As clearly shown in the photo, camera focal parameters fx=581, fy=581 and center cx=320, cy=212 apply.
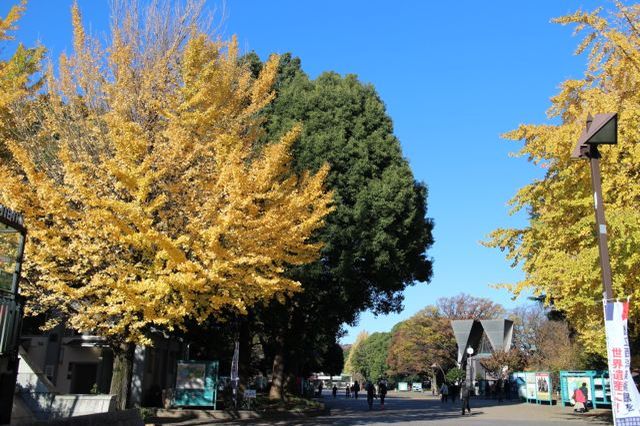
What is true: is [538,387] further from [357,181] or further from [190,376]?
[190,376]

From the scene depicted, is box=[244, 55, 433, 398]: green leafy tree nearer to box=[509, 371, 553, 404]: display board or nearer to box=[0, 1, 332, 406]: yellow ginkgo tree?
box=[0, 1, 332, 406]: yellow ginkgo tree

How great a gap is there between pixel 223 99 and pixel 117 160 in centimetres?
270

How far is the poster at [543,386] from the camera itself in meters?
29.9

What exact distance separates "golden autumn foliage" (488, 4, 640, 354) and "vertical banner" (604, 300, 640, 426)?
4.20m

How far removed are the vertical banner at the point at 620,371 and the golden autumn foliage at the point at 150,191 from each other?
5636mm

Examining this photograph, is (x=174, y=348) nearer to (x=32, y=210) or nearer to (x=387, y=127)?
(x=387, y=127)

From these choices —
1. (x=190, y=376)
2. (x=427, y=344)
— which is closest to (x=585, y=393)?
(x=190, y=376)

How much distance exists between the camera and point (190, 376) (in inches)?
787

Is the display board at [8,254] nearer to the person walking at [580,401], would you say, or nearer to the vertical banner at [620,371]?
the vertical banner at [620,371]

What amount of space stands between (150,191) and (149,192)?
1.41 feet

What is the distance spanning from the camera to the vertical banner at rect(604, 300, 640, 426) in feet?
24.9

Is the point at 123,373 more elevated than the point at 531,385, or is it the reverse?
the point at 123,373

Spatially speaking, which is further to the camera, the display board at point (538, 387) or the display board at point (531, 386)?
the display board at point (531, 386)

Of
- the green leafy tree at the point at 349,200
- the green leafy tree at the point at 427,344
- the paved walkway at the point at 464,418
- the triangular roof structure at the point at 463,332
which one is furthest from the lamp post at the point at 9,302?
the green leafy tree at the point at 427,344
